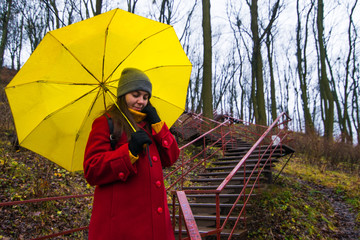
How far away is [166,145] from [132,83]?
463mm

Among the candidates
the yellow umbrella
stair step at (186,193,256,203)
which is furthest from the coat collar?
stair step at (186,193,256,203)

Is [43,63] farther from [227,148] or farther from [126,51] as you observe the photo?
[227,148]

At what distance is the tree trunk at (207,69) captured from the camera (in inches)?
428

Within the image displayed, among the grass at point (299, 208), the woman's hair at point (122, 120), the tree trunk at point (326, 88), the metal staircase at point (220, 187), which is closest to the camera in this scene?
the woman's hair at point (122, 120)

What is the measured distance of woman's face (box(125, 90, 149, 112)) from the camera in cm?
185

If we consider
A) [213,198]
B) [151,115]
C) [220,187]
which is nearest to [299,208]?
[213,198]

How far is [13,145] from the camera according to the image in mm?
7250

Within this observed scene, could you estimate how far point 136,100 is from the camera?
1853 millimetres

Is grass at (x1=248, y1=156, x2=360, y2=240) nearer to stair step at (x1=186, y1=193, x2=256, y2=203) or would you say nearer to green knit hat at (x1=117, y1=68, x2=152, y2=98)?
stair step at (x1=186, y1=193, x2=256, y2=203)

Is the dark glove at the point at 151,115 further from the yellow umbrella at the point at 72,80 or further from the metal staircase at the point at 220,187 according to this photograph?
the metal staircase at the point at 220,187

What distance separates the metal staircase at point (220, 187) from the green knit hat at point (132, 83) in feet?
3.87

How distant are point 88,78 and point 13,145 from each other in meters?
6.40

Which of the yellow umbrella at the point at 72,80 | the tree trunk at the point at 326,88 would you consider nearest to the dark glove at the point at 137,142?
the yellow umbrella at the point at 72,80

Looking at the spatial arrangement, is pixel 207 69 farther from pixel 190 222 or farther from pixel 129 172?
pixel 129 172
